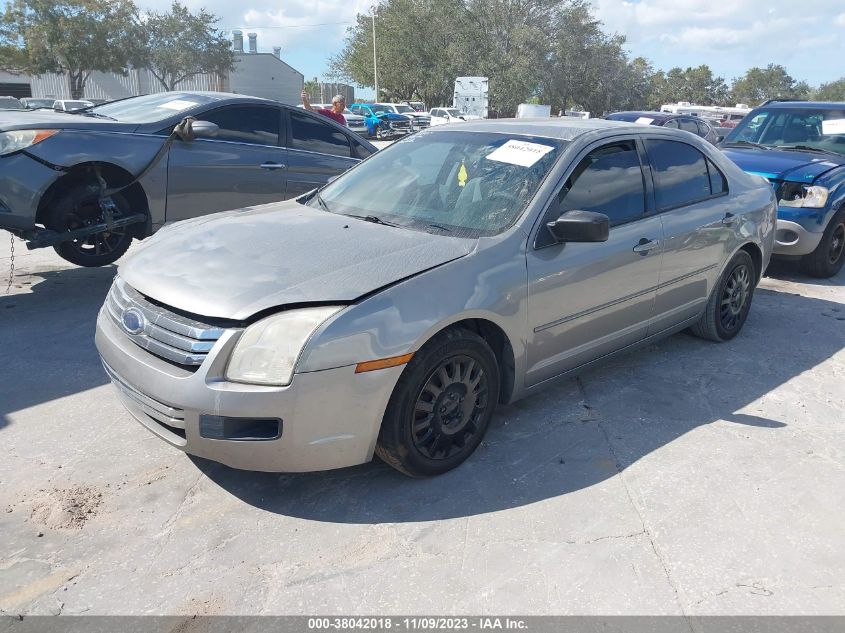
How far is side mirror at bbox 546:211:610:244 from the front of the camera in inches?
133

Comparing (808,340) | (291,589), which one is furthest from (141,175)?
(808,340)

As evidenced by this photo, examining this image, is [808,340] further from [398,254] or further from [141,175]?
[141,175]

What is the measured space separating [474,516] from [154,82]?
5927cm

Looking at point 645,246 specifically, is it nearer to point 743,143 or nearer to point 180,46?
point 743,143

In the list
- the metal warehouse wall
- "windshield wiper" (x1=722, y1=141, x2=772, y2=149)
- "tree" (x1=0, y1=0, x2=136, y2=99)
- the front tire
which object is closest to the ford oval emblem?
the front tire

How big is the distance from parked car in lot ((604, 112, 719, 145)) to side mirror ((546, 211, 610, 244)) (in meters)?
8.54

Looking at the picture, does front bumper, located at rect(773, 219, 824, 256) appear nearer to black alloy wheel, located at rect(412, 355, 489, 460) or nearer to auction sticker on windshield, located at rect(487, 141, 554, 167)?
auction sticker on windshield, located at rect(487, 141, 554, 167)

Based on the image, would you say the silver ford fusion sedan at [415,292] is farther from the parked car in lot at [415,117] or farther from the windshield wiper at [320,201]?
the parked car in lot at [415,117]

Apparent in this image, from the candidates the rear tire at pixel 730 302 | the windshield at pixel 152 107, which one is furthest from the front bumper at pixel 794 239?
the windshield at pixel 152 107

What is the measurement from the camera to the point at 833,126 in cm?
771

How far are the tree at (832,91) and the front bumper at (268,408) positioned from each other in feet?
218

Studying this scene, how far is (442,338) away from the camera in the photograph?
3053 mm

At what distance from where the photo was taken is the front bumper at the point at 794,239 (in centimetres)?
684

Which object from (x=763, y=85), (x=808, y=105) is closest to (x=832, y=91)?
(x=763, y=85)
